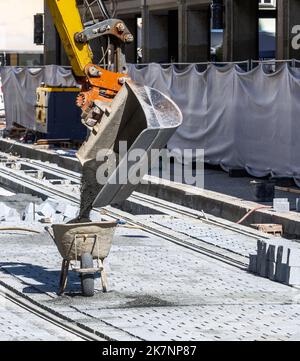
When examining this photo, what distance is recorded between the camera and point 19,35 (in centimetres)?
6556

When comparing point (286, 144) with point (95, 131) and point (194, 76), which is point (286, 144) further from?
point (95, 131)

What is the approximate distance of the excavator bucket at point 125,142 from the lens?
1402 centimetres

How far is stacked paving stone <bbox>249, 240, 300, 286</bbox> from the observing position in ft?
49.0

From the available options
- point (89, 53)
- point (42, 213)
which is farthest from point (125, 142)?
point (89, 53)

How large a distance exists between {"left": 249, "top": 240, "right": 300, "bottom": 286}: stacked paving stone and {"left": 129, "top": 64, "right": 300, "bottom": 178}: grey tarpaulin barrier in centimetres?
910

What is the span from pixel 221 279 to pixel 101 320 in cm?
291

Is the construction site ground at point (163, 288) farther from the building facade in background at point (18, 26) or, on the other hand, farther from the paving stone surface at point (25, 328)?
the building facade in background at point (18, 26)

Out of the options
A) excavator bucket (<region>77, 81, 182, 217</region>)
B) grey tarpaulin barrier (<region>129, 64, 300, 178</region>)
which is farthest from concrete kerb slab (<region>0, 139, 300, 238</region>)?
excavator bucket (<region>77, 81, 182, 217</region>)

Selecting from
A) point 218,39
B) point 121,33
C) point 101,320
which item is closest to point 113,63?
point 121,33

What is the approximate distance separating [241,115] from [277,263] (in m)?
12.8

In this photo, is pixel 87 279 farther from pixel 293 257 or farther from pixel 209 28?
pixel 209 28

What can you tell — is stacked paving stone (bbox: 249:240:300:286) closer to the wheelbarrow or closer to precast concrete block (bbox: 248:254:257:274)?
precast concrete block (bbox: 248:254:257:274)

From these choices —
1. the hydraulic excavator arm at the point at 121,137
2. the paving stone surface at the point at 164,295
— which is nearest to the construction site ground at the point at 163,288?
the paving stone surface at the point at 164,295
